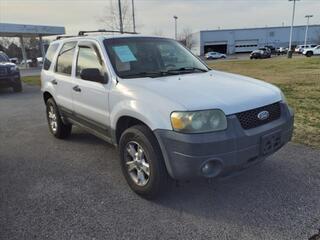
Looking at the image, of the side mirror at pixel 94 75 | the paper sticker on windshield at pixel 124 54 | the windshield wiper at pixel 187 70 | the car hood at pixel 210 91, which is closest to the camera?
the car hood at pixel 210 91

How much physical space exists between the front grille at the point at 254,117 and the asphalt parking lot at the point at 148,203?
874 millimetres

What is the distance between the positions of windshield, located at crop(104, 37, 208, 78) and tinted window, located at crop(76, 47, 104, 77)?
0.66 ft

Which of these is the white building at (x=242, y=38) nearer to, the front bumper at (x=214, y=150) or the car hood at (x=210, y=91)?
the car hood at (x=210, y=91)

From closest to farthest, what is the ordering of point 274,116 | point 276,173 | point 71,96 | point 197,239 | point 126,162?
point 197,239
point 274,116
point 126,162
point 276,173
point 71,96

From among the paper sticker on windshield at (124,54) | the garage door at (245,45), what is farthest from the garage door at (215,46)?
the paper sticker on windshield at (124,54)

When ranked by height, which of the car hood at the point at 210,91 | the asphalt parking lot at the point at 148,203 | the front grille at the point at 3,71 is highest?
the car hood at the point at 210,91

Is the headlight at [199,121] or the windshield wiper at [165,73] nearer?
the headlight at [199,121]

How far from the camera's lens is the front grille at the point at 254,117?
2.97 m

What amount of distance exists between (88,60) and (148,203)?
2175 mm

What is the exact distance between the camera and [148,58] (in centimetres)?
404

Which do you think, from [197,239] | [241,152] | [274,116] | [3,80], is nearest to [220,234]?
[197,239]

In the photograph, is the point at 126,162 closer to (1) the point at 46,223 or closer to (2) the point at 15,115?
(1) the point at 46,223

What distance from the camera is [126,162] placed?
359 cm

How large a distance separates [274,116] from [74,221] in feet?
7.92
